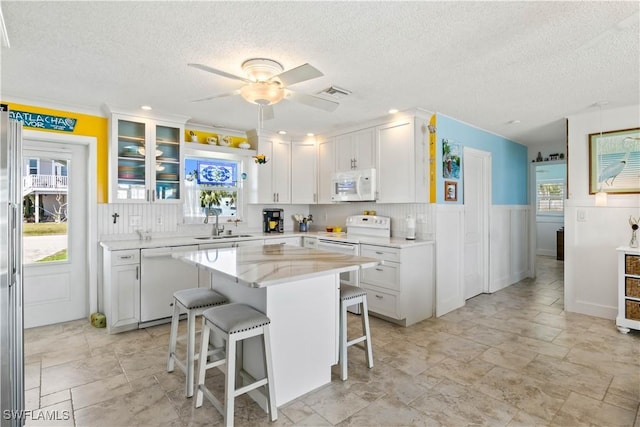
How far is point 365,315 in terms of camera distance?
269cm

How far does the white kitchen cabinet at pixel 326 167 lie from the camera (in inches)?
197

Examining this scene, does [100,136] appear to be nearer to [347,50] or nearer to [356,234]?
[347,50]

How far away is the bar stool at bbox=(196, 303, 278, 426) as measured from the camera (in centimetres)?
191

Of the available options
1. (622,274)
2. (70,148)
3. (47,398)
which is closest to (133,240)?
(70,148)

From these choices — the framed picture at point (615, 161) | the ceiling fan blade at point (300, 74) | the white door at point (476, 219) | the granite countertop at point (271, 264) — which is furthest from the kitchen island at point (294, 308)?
the framed picture at point (615, 161)

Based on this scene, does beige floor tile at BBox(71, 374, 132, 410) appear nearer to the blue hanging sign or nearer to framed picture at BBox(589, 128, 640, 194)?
the blue hanging sign

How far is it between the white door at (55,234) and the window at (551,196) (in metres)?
9.50

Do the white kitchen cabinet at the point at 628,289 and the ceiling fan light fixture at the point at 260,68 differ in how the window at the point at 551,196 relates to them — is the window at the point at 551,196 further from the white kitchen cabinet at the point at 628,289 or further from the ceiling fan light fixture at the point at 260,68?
the ceiling fan light fixture at the point at 260,68

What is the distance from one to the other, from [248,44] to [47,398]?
9.09ft

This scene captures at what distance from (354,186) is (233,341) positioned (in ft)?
9.93

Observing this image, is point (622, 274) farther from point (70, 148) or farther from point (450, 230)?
point (70, 148)

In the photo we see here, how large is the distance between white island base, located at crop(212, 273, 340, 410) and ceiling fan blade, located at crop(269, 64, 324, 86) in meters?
1.29

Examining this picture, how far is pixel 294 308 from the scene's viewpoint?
225cm

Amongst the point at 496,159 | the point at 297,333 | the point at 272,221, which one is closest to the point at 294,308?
the point at 297,333
